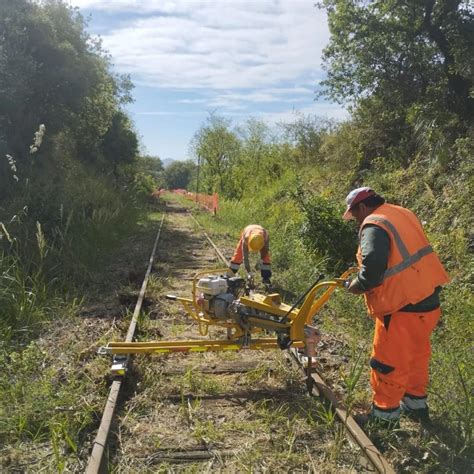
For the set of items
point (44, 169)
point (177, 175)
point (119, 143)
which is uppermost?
point (177, 175)

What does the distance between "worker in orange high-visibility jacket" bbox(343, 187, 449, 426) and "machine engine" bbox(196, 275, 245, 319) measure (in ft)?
4.17

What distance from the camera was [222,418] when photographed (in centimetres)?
382

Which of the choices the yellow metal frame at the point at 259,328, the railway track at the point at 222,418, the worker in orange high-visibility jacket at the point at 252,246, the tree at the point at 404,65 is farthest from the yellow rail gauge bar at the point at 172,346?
the tree at the point at 404,65

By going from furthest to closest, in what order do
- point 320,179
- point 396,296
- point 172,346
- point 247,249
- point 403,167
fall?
point 320,179
point 403,167
point 247,249
point 172,346
point 396,296

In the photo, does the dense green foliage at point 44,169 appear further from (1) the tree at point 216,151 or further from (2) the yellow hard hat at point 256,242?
(1) the tree at point 216,151

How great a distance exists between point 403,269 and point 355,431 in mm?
1226

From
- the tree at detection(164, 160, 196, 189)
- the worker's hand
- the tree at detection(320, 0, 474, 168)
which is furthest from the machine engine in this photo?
the tree at detection(164, 160, 196, 189)

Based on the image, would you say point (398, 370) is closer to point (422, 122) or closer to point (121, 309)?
point (121, 309)

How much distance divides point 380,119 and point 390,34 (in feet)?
7.57

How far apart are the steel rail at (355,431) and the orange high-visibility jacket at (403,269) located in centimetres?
82

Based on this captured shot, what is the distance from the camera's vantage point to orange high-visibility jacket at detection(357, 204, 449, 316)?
11.5ft

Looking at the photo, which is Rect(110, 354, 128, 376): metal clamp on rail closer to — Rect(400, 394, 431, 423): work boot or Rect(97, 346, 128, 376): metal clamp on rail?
Rect(97, 346, 128, 376): metal clamp on rail

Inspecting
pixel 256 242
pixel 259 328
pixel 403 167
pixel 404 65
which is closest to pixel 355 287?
pixel 259 328

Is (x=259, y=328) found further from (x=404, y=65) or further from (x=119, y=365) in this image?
(x=404, y=65)
